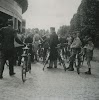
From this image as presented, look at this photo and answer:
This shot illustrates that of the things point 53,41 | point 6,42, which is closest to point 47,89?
point 6,42

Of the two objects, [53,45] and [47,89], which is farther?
[53,45]

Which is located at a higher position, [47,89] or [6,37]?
[6,37]

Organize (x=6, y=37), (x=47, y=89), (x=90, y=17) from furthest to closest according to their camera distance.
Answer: (x=90, y=17), (x=6, y=37), (x=47, y=89)

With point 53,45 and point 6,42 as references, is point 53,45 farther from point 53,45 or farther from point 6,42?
point 6,42

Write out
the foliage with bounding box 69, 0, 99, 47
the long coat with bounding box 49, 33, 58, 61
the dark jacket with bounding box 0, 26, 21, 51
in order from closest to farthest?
the dark jacket with bounding box 0, 26, 21, 51, the long coat with bounding box 49, 33, 58, 61, the foliage with bounding box 69, 0, 99, 47

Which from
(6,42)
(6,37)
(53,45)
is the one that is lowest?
(53,45)

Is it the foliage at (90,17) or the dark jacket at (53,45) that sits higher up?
the foliage at (90,17)

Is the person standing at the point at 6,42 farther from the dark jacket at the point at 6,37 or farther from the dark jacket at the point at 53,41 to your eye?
the dark jacket at the point at 53,41

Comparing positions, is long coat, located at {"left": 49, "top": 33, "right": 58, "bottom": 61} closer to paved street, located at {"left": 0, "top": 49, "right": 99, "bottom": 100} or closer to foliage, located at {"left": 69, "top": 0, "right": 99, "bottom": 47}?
paved street, located at {"left": 0, "top": 49, "right": 99, "bottom": 100}

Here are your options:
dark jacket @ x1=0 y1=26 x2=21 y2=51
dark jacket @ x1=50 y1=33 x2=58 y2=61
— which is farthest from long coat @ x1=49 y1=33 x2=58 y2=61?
dark jacket @ x1=0 y1=26 x2=21 y2=51

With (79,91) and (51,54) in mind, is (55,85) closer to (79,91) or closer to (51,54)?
(79,91)

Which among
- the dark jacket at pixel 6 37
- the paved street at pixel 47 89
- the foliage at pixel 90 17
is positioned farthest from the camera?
the foliage at pixel 90 17

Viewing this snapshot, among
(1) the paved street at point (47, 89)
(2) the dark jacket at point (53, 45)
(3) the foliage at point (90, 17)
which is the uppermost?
(3) the foliage at point (90, 17)

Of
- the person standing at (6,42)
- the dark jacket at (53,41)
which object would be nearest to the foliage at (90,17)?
the dark jacket at (53,41)
